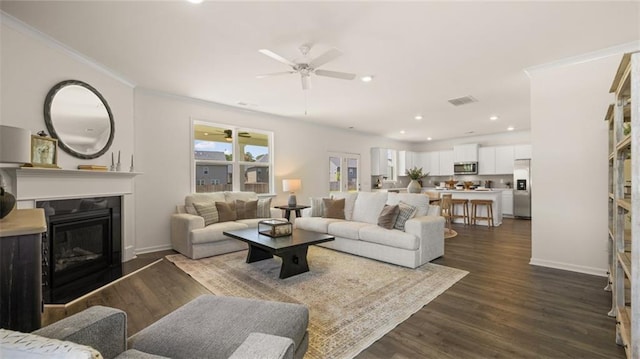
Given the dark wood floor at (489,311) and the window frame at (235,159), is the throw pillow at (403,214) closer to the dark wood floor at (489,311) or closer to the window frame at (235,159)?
the dark wood floor at (489,311)

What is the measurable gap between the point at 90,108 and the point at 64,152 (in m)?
0.66

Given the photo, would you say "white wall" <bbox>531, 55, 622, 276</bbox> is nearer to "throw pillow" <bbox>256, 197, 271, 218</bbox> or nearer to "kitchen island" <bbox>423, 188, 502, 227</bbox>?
"kitchen island" <bbox>423, 188, 502, 227</bbox>

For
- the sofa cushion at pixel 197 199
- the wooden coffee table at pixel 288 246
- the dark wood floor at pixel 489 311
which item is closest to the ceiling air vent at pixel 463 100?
the dark wood floor at pixel 489 311

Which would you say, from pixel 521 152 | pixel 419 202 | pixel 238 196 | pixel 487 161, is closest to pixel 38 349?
pixel 419 202

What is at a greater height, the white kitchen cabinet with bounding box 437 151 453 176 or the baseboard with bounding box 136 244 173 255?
the white kitchen cabinet with bounding box 437 151 453 176

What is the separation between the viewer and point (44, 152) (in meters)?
2.83

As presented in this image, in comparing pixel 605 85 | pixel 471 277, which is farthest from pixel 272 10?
pixel 605 85

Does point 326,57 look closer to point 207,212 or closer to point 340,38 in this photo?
point 340,38

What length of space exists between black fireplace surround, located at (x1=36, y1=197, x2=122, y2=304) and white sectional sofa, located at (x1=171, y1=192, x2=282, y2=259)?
2.51 feet

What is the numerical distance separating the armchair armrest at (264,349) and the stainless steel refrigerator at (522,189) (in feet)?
28.6

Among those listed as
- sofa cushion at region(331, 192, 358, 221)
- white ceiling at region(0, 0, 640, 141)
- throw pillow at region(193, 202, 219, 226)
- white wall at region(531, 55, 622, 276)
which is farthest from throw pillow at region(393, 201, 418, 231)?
throw pillow at region(193, 202, 219, 226)

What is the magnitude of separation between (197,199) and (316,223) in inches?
80.7

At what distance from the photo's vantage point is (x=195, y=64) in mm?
3502

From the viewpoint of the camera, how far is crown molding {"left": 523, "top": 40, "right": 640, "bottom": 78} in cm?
296
